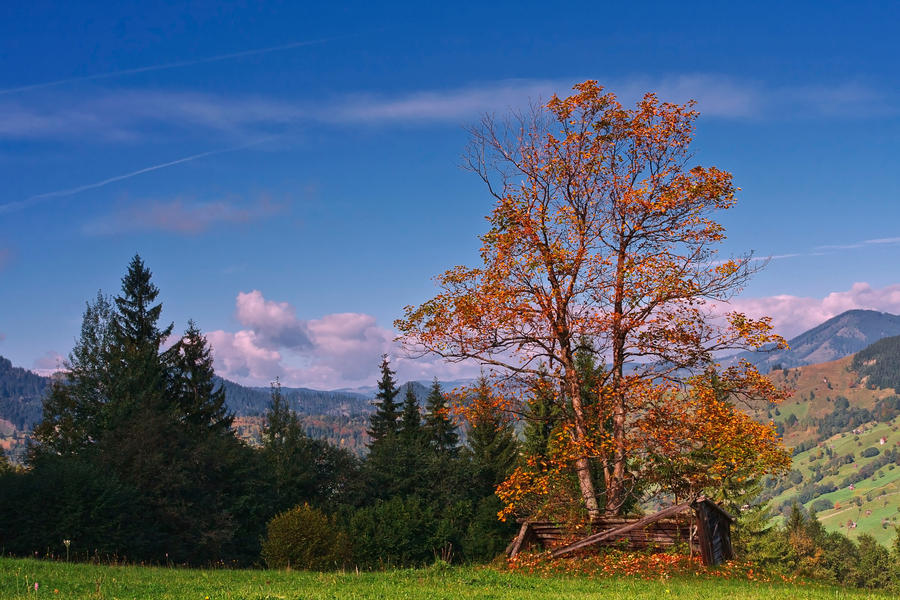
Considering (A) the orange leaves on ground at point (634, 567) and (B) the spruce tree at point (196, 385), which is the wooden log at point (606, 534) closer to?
(A) the orange leaves on ground at point (634, 567)

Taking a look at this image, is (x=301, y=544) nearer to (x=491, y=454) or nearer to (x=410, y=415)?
(x=491, y=454)

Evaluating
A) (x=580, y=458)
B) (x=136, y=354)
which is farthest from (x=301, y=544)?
(x=136, y=354)

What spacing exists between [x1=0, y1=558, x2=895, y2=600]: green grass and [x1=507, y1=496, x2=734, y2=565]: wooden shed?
2737mm

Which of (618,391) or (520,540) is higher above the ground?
(618,391)

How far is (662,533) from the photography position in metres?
23.7

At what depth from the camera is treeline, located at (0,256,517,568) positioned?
33344 millimetres

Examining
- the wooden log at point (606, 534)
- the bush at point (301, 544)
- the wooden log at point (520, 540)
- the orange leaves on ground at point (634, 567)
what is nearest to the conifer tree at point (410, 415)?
the bush at point (301, 544)

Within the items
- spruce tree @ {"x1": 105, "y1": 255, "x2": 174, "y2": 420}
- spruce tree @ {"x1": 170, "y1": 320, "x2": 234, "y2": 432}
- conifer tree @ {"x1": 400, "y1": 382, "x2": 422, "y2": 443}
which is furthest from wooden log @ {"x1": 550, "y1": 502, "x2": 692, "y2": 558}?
conifer tree @ {"x1": 400, "y1": 382, "x2": 422, "y2": 443}

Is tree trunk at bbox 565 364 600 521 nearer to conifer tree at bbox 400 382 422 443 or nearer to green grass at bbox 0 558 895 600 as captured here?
green grass at bbox 0 558 895 600

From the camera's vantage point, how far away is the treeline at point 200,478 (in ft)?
109

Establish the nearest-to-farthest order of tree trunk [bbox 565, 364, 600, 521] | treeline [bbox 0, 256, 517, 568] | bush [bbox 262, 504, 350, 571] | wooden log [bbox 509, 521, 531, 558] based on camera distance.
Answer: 1. wooden log [bbox 509, 521, 531, 558]
2. bush [bbox 262, 504, 350, 571]
3. tree trunk [bbox 565, 364, 600, 521]
4. treeline [bbox 0, 256, 517, 568]

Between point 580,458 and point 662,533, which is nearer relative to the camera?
point 662,533

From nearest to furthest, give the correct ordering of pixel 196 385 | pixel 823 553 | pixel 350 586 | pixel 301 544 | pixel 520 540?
pixel 350 586 → pixel 520 540 → pixel 301 544 → pixel 196 385 → pixel 823 553

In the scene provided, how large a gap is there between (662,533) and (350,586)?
1271cm
